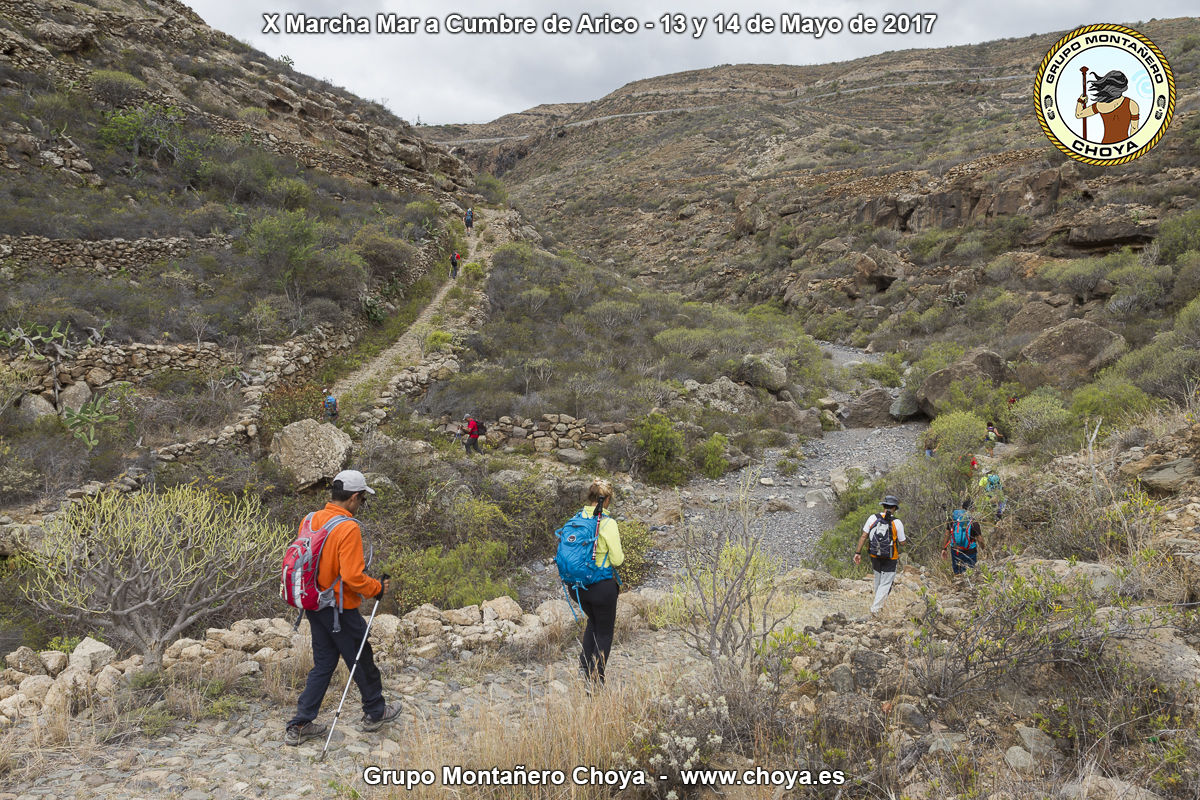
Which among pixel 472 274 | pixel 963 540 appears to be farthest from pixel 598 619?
pixel 472 274

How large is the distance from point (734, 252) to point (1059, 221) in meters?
16.3

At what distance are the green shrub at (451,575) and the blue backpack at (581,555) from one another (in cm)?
256

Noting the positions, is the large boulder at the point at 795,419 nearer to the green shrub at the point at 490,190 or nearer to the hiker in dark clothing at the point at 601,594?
the hiker in dark clothing at the point at 601,594

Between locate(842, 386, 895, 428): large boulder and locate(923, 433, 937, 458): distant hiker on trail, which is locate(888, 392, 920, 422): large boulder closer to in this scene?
locate(842, 386, 895, 428): large boulder

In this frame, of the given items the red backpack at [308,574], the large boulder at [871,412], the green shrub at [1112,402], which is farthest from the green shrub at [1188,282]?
the red backpack at [308,574]

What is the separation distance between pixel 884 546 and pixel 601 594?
3.16 metres

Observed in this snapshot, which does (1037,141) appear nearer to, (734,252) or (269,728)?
(734,252)

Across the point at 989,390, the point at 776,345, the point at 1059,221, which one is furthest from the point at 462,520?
the point at 1059,221

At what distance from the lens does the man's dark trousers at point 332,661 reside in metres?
3.17

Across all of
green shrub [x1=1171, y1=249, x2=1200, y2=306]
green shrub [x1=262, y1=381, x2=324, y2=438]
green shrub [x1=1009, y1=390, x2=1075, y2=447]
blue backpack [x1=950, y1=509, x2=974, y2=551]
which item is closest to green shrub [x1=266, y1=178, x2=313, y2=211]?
green shrub [x1=262, y1=381, x2=324, y2=438]

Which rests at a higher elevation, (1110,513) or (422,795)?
(1110,513)

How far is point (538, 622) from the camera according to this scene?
5000 mm

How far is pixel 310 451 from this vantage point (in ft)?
26.8

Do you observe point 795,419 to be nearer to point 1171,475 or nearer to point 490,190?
point 1171,475
